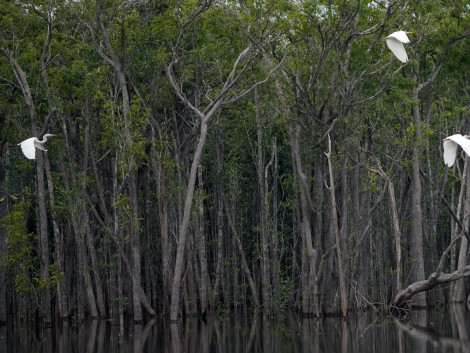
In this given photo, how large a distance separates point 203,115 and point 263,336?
6726 millimetres

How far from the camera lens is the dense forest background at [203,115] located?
20.8 m

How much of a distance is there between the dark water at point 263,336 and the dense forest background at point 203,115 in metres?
0.87

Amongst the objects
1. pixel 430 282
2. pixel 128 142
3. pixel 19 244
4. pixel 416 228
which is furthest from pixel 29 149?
pixel 416 228

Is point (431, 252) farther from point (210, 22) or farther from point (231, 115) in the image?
point (210, 22)

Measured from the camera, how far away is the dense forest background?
20828mm

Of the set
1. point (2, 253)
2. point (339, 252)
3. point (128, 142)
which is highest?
point (128, 142)

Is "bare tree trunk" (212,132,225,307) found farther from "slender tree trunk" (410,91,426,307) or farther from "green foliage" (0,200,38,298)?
"slender tree trunk" (410,91,426,307)

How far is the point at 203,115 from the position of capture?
21.3 m

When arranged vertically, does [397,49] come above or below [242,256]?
above

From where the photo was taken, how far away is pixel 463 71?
79.0ft

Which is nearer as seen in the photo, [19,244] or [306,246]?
[19,244]

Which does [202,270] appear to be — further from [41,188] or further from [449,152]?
[449,152]

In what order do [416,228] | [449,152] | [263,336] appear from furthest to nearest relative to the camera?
[416,228] < [263,336] < [449,152]

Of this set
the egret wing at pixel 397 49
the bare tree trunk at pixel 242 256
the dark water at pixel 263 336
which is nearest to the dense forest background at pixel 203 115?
the bare tree trunk at pixel 242 256
